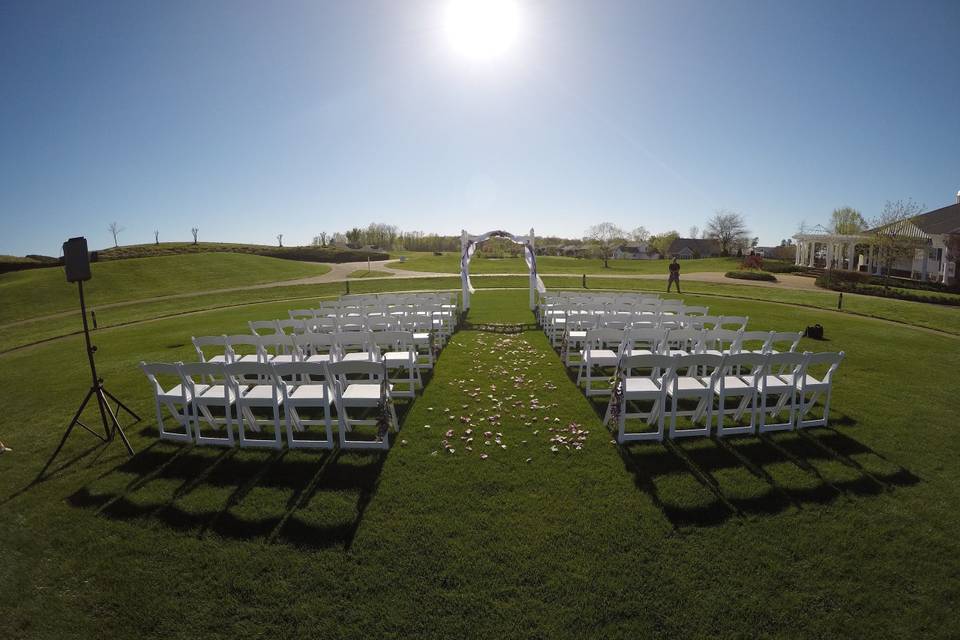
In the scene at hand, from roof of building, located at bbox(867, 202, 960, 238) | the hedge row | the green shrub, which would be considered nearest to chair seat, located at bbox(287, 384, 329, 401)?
the hedge row

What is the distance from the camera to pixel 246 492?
488cm

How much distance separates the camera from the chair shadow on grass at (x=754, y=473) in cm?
450

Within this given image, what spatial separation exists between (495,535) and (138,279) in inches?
1952

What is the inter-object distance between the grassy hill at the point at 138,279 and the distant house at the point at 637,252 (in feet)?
244

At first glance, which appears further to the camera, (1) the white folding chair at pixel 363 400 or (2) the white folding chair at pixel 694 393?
(2) the white folding chair at pixel 694 393

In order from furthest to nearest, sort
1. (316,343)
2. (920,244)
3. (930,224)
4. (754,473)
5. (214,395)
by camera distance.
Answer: (930,224) → (920,244) → (316,343) → (214,395) → (754,473)

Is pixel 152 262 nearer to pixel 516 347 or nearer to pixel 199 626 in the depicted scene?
pixel 516 347

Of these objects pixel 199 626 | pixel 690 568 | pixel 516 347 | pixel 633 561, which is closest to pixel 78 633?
pixel 199 626

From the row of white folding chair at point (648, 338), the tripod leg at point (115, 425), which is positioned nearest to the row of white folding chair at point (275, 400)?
the tripod leg at point (115, 425)

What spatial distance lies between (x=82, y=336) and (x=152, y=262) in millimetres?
39161

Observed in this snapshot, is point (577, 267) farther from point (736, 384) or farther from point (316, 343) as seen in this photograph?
point (736, 384)

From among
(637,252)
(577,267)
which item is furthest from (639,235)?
(577,267)

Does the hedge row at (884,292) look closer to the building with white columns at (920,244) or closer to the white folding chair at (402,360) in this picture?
the building with white columns at (920,244)

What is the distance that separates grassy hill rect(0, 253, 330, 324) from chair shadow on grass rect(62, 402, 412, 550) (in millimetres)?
35826
